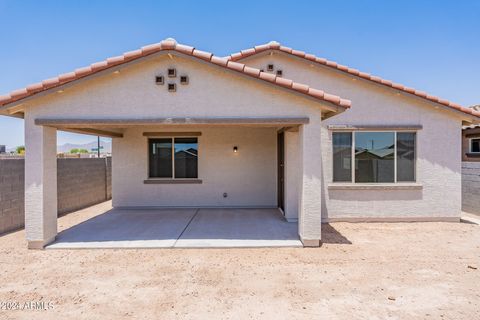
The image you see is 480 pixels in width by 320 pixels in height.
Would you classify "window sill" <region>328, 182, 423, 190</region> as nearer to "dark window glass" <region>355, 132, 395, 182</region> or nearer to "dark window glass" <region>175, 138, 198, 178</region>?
"dark window glass" <region>355, 132, 395, 182</region>

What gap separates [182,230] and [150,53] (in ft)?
15.4

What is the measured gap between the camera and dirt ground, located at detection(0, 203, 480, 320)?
3891 mm

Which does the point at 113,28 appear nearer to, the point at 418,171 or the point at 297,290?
the point at 297,290

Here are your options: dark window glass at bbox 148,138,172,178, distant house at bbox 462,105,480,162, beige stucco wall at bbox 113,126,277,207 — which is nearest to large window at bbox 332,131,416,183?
beige stucco wall at bbox 113,126,277,207

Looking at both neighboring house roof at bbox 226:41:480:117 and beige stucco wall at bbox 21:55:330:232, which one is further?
neighboring house roof at bbox 226:41:480:117

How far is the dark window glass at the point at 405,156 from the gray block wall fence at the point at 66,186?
464 inches

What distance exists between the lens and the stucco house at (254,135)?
21.0 feet

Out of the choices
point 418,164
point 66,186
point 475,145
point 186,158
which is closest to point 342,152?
point 418,164

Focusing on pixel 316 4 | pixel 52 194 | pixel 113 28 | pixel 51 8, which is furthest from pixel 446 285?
pixel 51 8

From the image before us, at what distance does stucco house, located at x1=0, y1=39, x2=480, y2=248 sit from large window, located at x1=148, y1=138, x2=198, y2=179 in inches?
1.6

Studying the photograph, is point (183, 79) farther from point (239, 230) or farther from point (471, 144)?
point (471, 144)

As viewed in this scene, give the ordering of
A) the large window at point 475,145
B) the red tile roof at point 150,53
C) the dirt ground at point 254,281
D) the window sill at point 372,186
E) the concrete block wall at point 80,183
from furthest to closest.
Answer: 1. the large window at point 475,145
2. the concrete block wall at point 80,183
3. the window sill at point 372,186
4. the red tile roof at point 150,53
5. the dirt ground at point 254,281

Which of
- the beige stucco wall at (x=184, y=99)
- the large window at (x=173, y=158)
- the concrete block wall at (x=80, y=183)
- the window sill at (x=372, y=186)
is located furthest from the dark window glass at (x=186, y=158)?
the window sill at (x=372, y=186)

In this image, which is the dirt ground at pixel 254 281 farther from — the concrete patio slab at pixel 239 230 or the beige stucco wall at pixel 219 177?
the beige stucco wall at pixel 219 177
